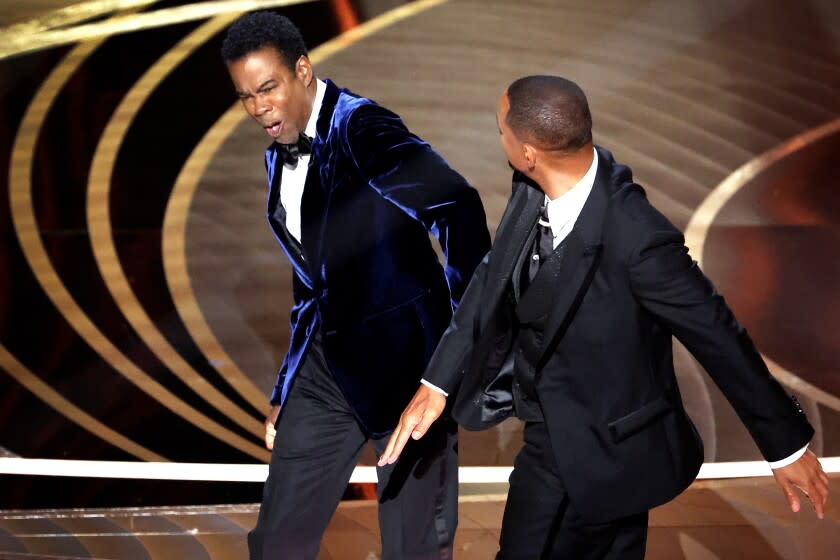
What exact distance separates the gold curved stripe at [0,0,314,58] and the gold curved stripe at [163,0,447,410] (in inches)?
19.9

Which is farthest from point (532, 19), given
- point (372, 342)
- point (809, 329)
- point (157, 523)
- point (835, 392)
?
point (372, 342)

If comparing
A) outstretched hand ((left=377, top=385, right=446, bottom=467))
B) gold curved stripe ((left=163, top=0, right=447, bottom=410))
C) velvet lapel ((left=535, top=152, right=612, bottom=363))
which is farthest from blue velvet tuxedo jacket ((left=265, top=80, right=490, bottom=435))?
gold curved stripe ((left=163, top=0, right=447, bottom=410))

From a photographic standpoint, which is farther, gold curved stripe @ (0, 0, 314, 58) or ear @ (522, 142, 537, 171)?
gold curved stripe @ (0, 0, 314, 58)

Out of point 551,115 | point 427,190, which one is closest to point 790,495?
point 551,115

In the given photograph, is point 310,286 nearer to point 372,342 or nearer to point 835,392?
point 372,342

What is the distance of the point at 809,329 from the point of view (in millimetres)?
4859

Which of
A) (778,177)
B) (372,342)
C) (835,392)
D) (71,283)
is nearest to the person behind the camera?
(372,342)

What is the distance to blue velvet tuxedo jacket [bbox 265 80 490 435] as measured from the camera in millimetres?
2379

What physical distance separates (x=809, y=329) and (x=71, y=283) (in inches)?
136

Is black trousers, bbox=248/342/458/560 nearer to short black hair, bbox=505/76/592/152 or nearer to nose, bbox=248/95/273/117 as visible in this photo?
nose, bbox=248/95/273/117

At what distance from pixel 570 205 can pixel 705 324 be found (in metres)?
0.34

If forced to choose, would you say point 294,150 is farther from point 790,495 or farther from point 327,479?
point 790,495

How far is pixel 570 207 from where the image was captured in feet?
6.92

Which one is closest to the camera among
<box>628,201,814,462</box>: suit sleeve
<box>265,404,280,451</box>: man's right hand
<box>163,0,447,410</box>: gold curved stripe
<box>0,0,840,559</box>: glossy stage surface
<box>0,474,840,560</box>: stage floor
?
<box>628,201,814,462</box>: suit sleeve
